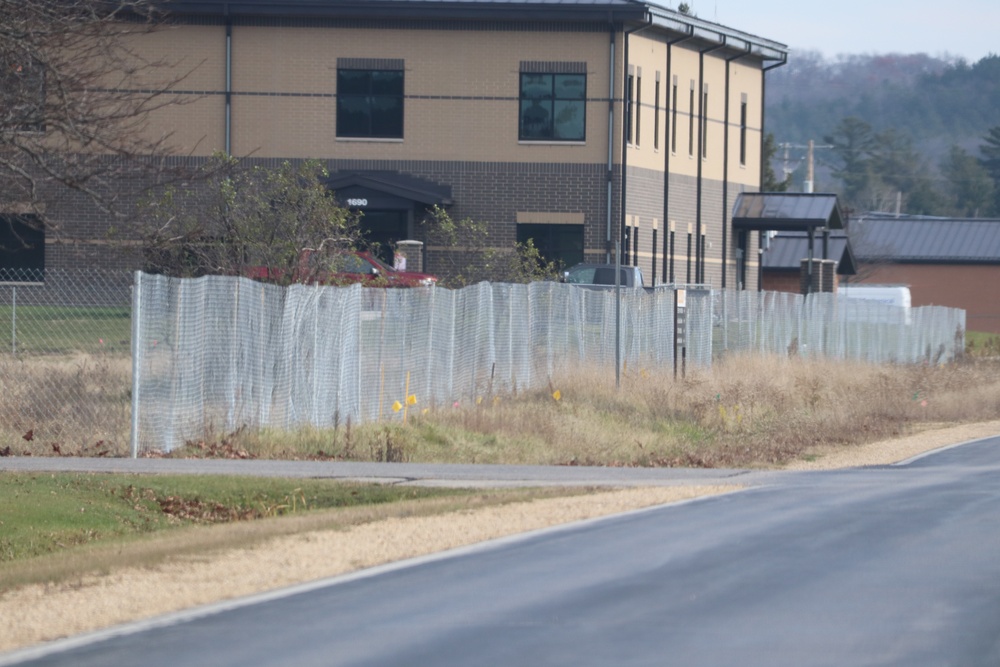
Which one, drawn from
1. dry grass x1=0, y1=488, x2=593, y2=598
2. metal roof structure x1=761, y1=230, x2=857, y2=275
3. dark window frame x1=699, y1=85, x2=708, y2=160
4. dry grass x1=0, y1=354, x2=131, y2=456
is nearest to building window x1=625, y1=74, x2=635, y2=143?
dark window frame x1=699, y1=85, x2=708, y2=160

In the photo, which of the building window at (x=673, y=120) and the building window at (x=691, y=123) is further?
the building window at (x=691, y=123)

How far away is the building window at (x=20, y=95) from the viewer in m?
13.1

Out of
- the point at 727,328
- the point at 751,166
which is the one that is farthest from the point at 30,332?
the point at 751,166

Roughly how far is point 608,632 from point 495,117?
3170 centimetres

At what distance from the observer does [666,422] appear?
2183 cm

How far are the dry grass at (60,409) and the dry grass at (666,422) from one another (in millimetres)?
932

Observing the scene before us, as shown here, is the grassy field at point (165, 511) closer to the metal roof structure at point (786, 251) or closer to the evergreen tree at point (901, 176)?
the metal roof structure at point (786, 251)

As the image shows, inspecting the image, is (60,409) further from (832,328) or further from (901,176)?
(901,176)

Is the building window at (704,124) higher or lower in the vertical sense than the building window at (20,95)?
higher

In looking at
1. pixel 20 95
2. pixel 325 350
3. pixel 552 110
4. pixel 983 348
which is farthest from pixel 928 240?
pixel 20 95

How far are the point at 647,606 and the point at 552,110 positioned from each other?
31.2 m

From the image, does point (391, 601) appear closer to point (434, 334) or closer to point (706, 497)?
point (706, 497)

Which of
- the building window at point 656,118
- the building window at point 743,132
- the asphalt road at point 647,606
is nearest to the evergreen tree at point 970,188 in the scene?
the building window at point 743,132

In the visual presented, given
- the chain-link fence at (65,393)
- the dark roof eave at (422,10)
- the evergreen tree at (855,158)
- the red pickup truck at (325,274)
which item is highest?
the evergreen tree at (855,158)
